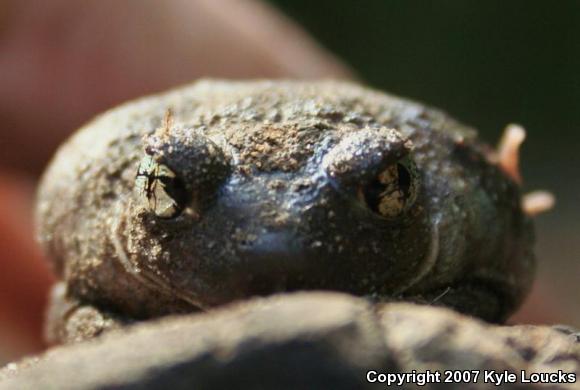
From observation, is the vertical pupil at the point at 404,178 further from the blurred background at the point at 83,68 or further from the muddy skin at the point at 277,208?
the blurred background at the point at 83,68

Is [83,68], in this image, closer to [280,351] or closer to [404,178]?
[404,178]

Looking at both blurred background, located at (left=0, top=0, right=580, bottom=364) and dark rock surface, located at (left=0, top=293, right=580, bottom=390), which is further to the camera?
blurred background, located at (left=0, top=0, right=580, bottom=364)

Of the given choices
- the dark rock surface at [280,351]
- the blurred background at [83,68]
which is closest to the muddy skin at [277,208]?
the dark rock surface at [280,351]

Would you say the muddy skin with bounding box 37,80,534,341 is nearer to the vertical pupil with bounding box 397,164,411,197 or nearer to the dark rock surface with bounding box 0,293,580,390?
the vertical pupil with bounding box 397,164,411,197

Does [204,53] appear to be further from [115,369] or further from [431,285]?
[115,369]

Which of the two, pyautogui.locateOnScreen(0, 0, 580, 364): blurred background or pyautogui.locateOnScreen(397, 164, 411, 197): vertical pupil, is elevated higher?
pyautogui.locateOnScreen(0, 0, 580, 364): blurred background

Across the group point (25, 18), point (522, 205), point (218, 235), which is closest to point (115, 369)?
point (218, 235)

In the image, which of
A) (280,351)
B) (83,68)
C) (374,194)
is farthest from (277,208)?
(83,68)

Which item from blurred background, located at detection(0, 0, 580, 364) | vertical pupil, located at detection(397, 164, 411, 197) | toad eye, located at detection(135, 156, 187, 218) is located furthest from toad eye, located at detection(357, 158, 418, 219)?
blurred background, located at detection(0, 0, 580, 364)
